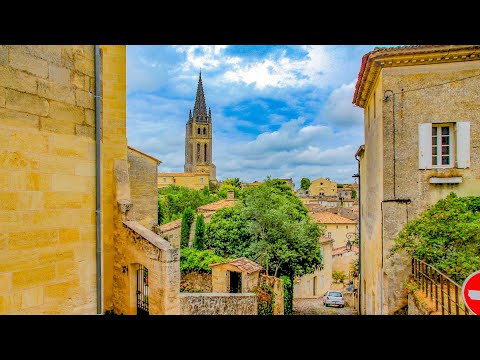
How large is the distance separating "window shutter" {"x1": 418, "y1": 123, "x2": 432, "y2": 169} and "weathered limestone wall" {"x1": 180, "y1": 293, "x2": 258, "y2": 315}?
19.0ft

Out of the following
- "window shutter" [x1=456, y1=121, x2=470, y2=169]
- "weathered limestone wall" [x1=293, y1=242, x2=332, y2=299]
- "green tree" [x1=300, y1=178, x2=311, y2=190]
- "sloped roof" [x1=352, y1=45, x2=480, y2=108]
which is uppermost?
"sloped roof" [x1=352, y1=45, x2=480, y2=108]

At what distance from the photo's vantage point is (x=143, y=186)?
11719 millimetres

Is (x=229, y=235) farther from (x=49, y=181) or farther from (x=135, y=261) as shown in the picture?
(x=49, y=181)

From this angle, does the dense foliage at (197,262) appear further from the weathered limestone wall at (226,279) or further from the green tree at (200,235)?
the green tree at (200,235)

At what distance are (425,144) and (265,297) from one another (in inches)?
277

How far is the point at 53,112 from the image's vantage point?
294 centimetres

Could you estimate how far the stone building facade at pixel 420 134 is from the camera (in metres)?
7.36

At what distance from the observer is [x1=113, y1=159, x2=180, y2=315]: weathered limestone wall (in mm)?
6281

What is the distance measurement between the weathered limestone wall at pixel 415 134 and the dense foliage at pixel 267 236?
8186 mm

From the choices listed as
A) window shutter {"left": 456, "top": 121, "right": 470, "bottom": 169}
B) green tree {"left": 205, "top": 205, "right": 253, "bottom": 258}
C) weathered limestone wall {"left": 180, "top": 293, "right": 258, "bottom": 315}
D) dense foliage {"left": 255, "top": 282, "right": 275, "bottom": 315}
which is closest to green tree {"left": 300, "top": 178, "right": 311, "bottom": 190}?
green tree {"left": 205, "top": 205, "right": 253, "bottom": 258}

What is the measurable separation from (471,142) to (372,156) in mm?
2661

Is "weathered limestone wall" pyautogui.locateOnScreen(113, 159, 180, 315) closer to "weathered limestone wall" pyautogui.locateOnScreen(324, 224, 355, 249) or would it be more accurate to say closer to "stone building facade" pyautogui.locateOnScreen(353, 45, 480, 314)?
"stone building facade" pyautogui.locateOnScreen(353, 45, 480, 314)

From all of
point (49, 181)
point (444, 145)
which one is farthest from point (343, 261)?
point (49, 181)
